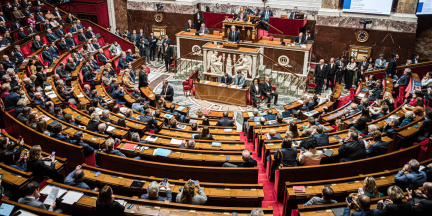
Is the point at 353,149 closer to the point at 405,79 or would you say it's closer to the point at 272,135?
the point at 272,135

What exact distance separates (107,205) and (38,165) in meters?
1.98

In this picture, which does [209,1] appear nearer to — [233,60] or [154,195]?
[233,60]

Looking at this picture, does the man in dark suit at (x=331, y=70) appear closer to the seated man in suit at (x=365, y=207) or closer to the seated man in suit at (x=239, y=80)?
the seated man in suit at (x=239, y=80)

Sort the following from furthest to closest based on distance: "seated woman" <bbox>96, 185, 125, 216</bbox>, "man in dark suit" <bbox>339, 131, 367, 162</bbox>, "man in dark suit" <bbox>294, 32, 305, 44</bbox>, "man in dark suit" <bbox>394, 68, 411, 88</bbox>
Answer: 1. "man in dark suit" <bbox>294, 32, 305, 44</bbox>
2. "man in dark suit" <bbox>394, 68, 411, 88</bbox>
3. "man in dark suit" <bbox>339, 131, 367, 162</bbox>
4. "seated woman" <bbox>96, 185, 125, 216</bbox>

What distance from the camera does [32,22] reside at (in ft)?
50.6

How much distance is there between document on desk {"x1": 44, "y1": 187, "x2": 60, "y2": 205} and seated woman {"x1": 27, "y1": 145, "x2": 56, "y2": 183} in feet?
2.20

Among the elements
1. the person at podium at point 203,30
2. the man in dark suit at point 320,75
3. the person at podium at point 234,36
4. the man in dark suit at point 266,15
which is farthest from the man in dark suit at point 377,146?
the man in dark suit at point 266,15

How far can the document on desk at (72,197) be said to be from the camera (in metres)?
5.32

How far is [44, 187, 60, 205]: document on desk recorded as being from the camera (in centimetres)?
529

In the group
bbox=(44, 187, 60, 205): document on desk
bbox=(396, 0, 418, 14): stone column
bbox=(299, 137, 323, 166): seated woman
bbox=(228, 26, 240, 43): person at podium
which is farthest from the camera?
bbox=(228, 26, 240, 43): person at podium

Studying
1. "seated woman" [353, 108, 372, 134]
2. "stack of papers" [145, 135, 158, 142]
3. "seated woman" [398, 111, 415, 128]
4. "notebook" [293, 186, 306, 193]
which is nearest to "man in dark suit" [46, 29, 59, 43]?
"stack of papers" [145, 135, 158, 142]

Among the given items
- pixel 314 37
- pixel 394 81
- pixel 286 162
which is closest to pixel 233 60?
pixel 314 37

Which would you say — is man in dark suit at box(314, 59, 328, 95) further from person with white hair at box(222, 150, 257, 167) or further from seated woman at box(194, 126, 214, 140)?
person with white hair at box(222, 150, 257, 167)

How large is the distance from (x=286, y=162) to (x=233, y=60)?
823cm
